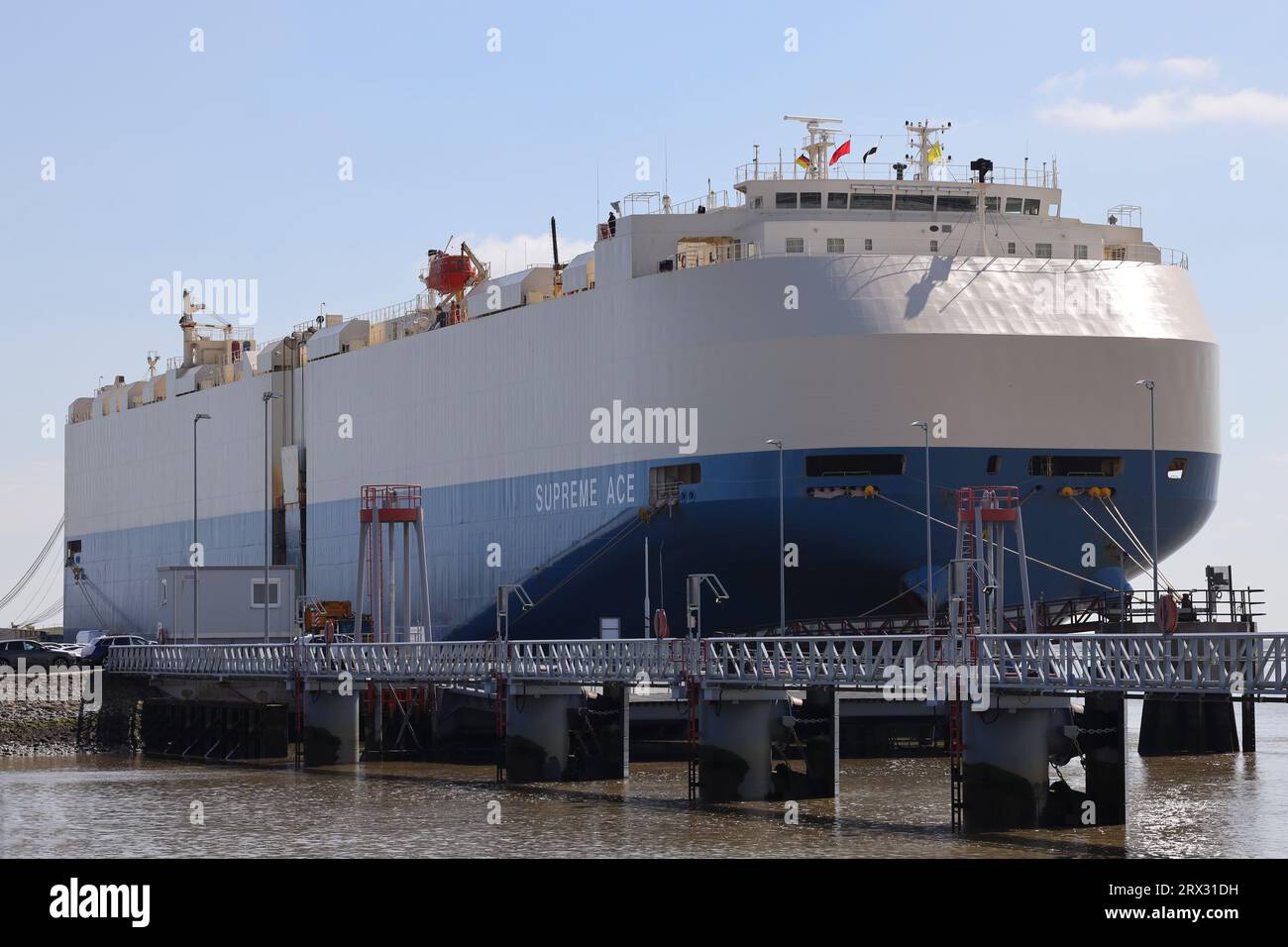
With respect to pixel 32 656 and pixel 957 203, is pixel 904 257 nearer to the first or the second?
pixel 957 203

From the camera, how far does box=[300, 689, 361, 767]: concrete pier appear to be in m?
57.1

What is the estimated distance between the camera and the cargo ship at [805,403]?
2515 inches

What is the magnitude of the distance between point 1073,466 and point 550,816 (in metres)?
26.2

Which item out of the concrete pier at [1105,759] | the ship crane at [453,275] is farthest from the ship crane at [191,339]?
the concrete pier at [1105,759]

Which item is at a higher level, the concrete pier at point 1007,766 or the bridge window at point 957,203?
the bridge window at point 957,203

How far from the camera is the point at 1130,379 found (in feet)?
213

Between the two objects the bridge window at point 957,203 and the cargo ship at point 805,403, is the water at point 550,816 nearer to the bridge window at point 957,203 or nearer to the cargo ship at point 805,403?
the cargo ship at point 805,403

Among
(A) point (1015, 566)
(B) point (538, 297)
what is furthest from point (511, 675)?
(B) point (538, 297)

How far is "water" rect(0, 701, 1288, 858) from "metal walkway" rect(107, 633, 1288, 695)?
2699 millimetres

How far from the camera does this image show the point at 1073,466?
64562mm

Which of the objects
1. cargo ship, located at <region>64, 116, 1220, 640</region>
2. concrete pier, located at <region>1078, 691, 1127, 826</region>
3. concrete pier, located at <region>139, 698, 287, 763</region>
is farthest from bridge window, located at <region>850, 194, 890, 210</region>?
concrete pier, located at <region>1078, 691, 1127, 826</region>

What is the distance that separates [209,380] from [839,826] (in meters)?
73.6

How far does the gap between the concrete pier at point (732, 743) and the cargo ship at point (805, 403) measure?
18.5 metres

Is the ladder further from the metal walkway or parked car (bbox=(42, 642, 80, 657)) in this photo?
parked car (bbox=(42, 642, 80, 657))
